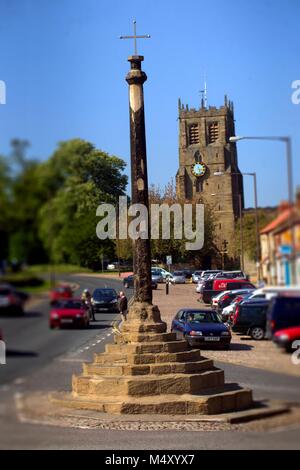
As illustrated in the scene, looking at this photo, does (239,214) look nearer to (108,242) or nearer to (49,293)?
(108,242)

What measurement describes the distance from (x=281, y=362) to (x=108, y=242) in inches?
69.2

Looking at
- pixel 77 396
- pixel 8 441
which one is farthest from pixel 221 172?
pixel 77 396

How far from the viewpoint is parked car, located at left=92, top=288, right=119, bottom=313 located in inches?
243

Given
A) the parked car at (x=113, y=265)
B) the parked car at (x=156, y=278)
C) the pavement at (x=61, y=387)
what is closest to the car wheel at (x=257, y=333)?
the pavement at (x=61, y=387)

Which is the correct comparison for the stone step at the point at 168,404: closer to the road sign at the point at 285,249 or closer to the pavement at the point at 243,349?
the pavement at the point at 243,349

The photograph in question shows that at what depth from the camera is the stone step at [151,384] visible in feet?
31.4

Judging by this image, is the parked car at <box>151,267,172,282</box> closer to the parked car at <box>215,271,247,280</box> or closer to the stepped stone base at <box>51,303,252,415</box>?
the stepped stone base at <box>51,303,252,415</box>

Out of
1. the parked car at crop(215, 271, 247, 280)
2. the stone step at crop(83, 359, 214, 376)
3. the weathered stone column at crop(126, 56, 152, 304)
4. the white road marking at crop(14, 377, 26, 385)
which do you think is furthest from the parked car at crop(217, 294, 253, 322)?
the stone step at crop(83, 359, 214, 376)

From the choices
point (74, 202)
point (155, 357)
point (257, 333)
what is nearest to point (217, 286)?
point (257, 333)

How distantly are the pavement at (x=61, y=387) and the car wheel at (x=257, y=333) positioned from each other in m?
0.26

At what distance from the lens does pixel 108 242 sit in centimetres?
644

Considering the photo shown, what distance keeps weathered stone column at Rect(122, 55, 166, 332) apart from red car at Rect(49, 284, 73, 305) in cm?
271

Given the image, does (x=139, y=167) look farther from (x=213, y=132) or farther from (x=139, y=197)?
(x=213, y=132)

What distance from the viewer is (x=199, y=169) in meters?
6.86
